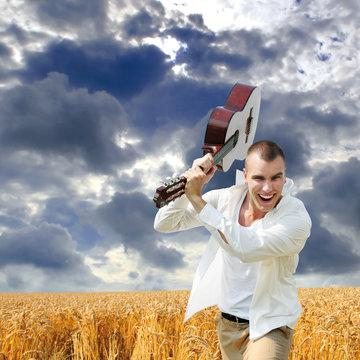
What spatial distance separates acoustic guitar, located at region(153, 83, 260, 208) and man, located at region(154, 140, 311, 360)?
709 mm

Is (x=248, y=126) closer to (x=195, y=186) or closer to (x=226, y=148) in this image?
(x=226, y=148)

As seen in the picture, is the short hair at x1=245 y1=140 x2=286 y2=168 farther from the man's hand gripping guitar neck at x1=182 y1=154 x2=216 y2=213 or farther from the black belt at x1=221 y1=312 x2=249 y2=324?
the black belt at x1=221 y1=312 x2=249 y2=324

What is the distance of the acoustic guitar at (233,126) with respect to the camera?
398cm

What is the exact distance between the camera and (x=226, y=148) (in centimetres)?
407

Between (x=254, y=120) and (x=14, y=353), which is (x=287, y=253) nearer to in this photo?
(x=254, y=120)

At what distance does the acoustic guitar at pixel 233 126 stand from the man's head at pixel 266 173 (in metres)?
0.81

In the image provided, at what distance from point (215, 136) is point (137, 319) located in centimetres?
481

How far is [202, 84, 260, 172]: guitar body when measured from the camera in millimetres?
4004

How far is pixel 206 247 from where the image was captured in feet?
12.2

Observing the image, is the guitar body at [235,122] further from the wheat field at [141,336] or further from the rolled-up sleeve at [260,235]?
the wheat field at [141,336]

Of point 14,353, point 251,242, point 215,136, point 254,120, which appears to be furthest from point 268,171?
point 14,353

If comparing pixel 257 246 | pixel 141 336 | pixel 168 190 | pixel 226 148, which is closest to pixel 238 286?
pixel 257 246

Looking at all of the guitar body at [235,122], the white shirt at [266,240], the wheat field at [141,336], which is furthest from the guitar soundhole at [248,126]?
the wheat field at [141,336]

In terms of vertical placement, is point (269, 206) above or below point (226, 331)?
above
